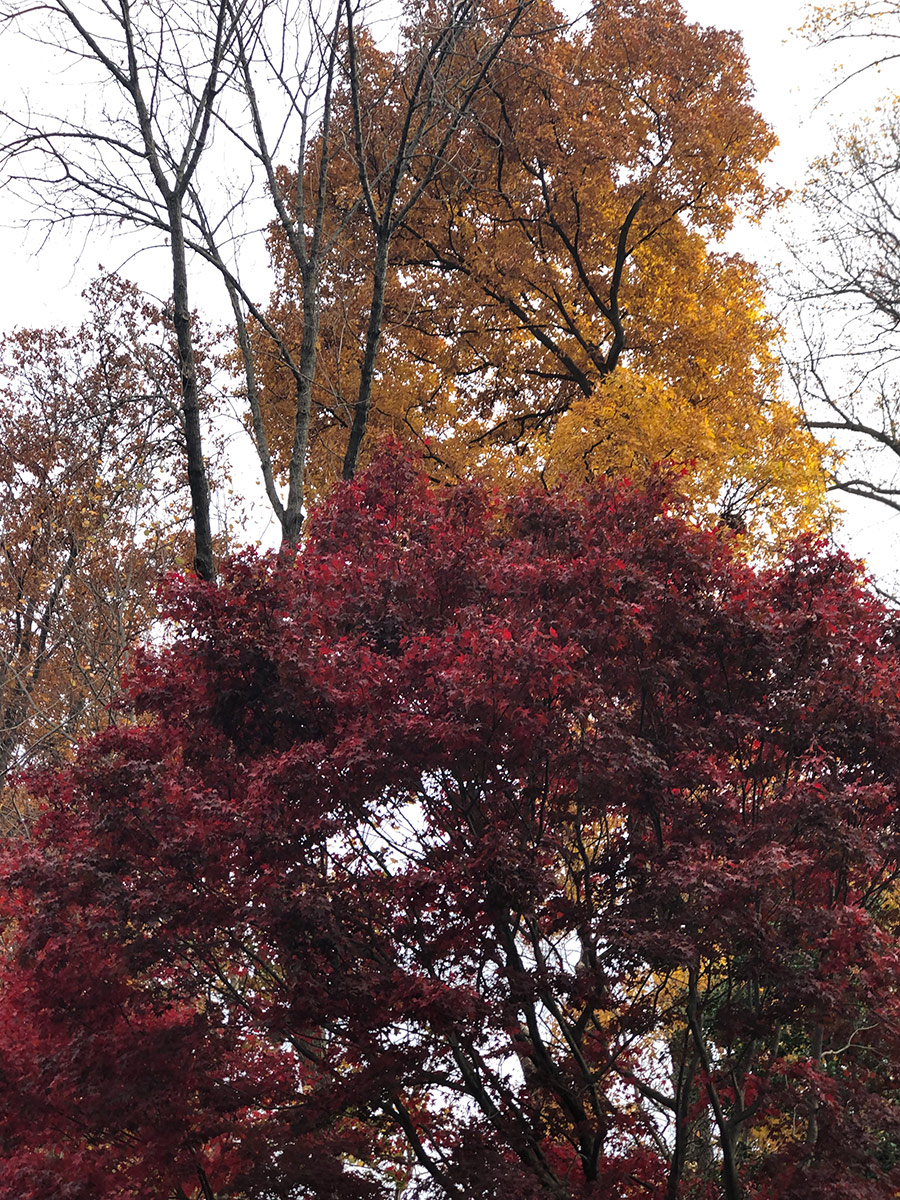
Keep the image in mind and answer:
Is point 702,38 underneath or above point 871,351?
above

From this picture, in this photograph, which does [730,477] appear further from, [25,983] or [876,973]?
[25,983]

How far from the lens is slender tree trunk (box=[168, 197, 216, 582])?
31.7 ft

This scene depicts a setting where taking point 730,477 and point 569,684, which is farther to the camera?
point 730,477

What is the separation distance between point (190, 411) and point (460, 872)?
561 cm

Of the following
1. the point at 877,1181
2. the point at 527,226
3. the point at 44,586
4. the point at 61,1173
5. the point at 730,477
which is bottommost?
the point at 877,1181

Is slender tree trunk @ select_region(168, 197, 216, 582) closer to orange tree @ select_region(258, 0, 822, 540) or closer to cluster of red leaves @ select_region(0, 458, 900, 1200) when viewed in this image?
cluster of red leaves @ select_region(0, 458, 900, 1200)

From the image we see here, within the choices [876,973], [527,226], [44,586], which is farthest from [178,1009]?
[527,226]

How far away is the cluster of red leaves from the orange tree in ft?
24.0

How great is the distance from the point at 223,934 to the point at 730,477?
8528mm

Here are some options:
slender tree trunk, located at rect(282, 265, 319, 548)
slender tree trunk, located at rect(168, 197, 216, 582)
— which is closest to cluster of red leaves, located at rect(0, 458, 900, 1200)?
slender tree trunk, located at rect(168, 197, 216, 582)

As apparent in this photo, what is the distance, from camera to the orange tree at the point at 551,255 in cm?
1452

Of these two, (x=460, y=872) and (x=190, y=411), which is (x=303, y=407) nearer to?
(x=190, y=411)

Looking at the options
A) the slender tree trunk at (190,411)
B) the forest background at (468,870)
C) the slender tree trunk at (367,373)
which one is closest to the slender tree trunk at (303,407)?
the slender tree trunk at (367,373)

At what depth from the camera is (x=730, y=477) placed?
12.9 m
